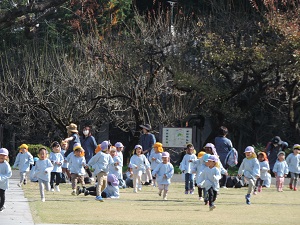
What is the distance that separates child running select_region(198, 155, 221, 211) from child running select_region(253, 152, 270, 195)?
216 inches

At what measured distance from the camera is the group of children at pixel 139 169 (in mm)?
20484

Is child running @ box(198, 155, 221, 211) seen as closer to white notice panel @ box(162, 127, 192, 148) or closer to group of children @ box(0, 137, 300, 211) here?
group of children @ box(0, 137, 300, 211)

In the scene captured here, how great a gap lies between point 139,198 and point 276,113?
19.7 metres

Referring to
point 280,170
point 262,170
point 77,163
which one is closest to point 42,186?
point 77,163

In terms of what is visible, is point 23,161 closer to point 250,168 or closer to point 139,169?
point 139,169

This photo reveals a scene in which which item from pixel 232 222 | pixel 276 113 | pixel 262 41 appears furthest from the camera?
pixel 276 113

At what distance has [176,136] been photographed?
3478 cm

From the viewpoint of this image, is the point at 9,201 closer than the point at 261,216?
No

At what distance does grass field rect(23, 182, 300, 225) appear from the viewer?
57.4 ft

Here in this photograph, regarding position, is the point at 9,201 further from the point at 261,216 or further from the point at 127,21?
the point at 127,21

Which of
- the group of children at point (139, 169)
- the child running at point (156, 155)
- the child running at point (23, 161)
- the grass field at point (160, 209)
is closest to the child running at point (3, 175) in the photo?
the group of children at point (139, 169)

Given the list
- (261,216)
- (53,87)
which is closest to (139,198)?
(261,216)

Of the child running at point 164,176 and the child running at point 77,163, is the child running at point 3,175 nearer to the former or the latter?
the child running at point 164,176

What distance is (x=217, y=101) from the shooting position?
122 feet
